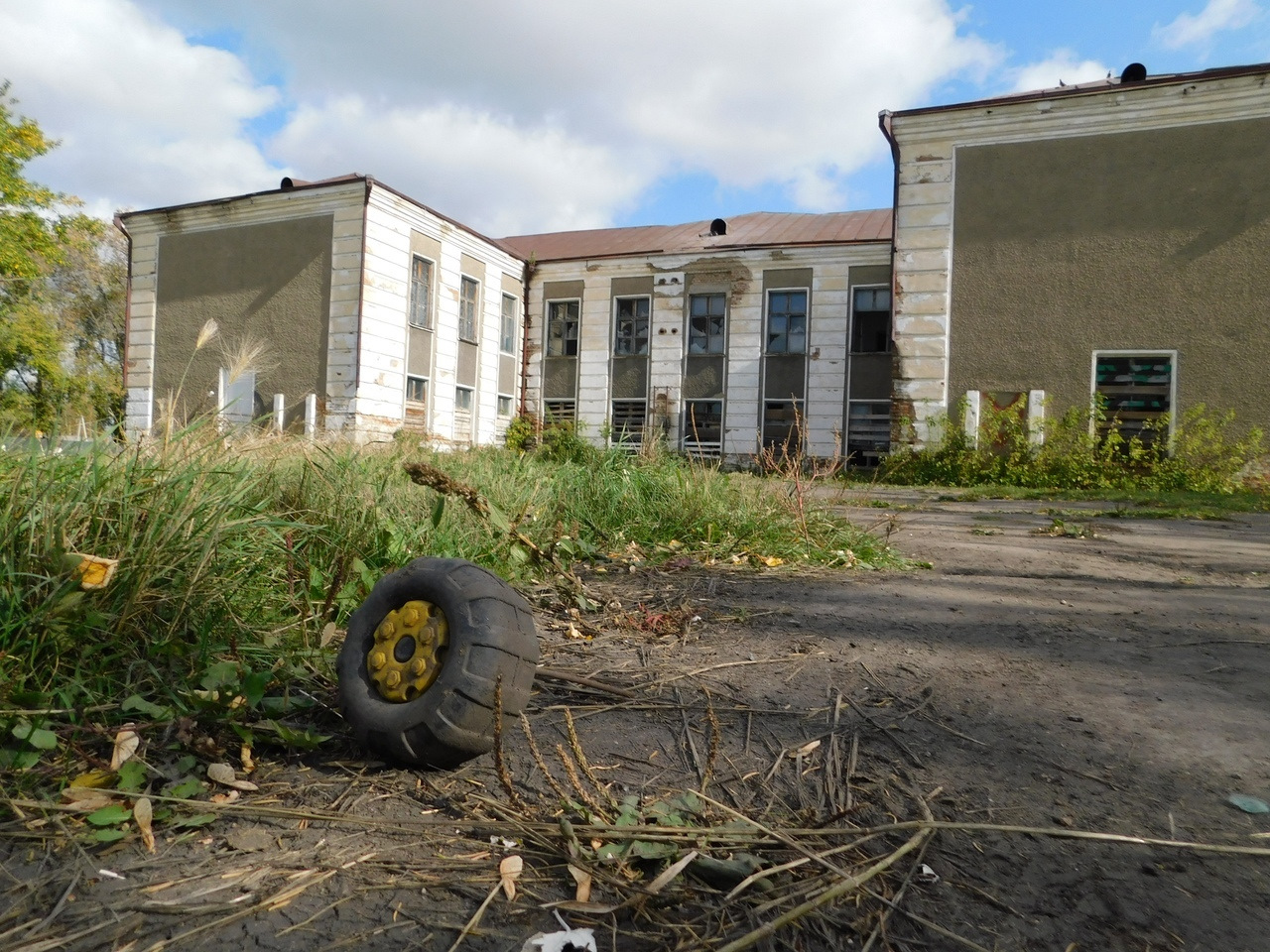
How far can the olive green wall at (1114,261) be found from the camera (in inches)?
571

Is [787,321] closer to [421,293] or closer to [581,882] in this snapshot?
[421,293]

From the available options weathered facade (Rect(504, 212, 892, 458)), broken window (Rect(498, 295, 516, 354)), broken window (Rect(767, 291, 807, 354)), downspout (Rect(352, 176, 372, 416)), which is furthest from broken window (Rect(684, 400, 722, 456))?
downspout (Rect(352, 176, 372, 416))

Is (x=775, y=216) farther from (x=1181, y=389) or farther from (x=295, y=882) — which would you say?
(x=295, y=882)

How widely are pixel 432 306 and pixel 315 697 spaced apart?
63.6ft

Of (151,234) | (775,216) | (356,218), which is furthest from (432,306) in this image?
(775,216)

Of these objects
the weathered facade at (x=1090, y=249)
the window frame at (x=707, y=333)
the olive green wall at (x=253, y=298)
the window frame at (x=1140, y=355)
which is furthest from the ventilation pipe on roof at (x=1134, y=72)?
the olive green wall at (x=253, y=298)

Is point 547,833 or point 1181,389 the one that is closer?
point 547,833

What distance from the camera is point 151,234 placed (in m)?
21.0

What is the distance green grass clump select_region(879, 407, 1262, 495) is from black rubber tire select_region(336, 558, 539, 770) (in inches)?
545

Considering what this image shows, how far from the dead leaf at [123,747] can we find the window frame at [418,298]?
18.9 meters

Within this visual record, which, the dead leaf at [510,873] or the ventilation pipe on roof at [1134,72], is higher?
the ventilation pipe on roof at [1134,72]

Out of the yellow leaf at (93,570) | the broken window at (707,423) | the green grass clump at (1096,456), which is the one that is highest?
the broken window at (707,423)

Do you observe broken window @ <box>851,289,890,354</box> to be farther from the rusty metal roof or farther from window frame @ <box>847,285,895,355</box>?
the rusty metal roof

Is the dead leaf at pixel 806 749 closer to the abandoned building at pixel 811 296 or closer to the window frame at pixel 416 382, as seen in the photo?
the abandoned building at pixel 811 296
